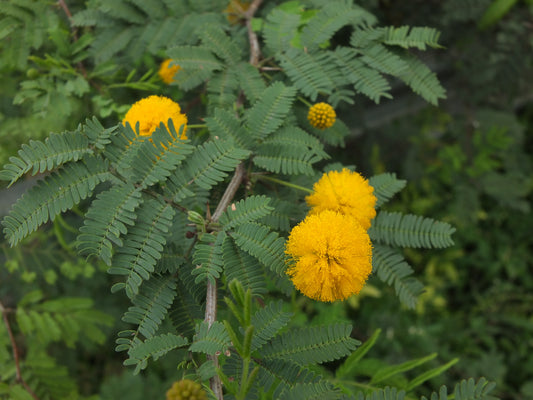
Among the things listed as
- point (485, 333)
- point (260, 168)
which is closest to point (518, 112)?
point (485, 333)

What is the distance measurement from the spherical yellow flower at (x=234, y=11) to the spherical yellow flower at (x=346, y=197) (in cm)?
96

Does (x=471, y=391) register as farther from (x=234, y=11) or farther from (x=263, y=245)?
(x=234, y=11)

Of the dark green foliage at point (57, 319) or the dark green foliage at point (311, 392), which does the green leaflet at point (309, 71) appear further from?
the dark green foliage at point (57, 319)

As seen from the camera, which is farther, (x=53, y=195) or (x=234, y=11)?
(x=234, y=11)

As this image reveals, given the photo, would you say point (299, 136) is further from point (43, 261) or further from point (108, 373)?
point (108, 373)

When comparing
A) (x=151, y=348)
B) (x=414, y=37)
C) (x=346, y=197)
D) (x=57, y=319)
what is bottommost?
(x=57, y=319)

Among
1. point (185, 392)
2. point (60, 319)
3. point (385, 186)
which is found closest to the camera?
point (185, 392)

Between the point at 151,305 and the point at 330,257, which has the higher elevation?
the point at 330,257

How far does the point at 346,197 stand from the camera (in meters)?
1.25

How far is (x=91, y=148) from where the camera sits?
3.93ft

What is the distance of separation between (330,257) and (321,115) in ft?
2.05

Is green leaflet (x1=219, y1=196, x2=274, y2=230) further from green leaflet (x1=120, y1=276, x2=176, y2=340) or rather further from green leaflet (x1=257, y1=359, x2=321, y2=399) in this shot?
green leaflet (x1=257, y1=359, x2=321, y2=399)

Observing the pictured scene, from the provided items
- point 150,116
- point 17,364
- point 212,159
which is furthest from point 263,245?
point 17,364

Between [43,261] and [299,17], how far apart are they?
1911mm
